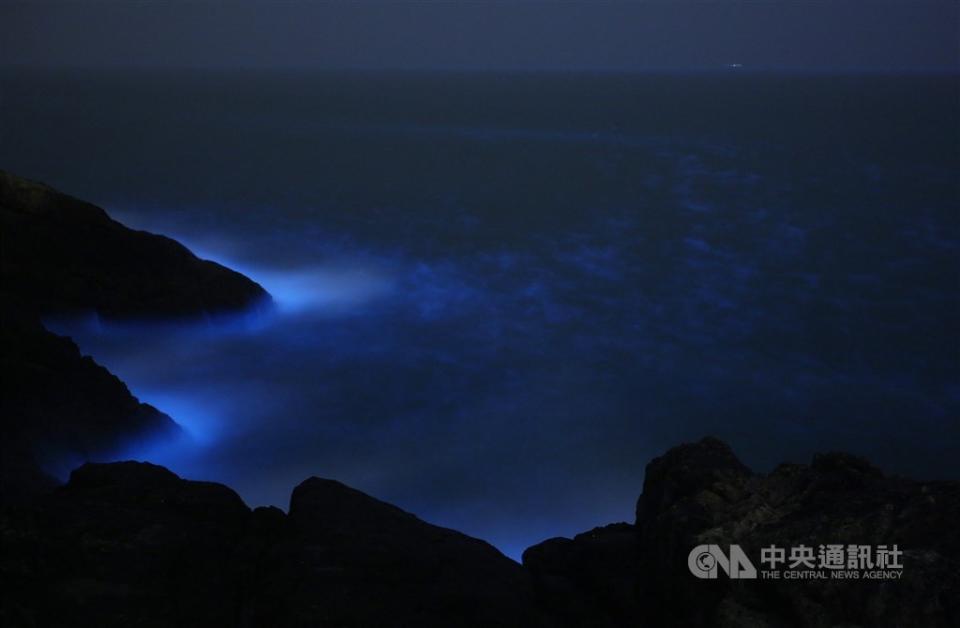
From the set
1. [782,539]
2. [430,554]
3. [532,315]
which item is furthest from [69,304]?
[782,539]

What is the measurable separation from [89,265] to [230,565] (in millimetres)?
6022

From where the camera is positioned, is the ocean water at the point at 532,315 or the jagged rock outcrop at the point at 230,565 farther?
the ocean water at the point at 532,315

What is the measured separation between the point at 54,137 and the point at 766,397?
3131 centimetres

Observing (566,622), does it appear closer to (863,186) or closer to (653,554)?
(653,554)

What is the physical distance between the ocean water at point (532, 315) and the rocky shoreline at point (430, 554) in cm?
283

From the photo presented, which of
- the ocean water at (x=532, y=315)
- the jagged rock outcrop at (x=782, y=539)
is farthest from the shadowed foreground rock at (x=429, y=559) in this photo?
the ocean water at (x=532, y=315)

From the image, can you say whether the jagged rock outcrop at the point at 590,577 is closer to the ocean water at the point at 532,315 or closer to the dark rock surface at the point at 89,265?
the ocean water at the point at 532,315

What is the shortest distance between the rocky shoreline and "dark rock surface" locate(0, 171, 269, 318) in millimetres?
3066

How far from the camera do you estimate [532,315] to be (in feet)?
45.8

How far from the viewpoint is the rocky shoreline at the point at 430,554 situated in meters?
3.73

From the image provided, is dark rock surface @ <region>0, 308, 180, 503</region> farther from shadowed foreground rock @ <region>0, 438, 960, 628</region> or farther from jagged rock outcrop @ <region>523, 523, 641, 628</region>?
jagged rock outcrop @ <region>523, 523, 641, 628</region>

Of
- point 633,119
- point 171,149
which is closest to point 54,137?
point 171,149

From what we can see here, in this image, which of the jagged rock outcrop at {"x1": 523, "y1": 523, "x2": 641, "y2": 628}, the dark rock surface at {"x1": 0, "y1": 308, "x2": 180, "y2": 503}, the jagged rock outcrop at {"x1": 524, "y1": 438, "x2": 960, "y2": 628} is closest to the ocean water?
the dark rock surface at {"x1": 0, "y1": 308, "x2": 180, "y2": 503}

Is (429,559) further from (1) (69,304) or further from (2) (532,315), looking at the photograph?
(2) (532,315)
